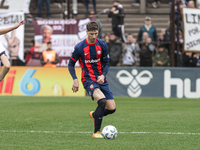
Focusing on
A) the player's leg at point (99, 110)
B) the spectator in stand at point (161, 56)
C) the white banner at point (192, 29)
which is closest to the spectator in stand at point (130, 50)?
the spectator in stand at point (161, 56)

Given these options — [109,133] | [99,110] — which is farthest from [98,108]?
[109,133]

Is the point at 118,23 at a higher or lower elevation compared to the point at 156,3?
lower

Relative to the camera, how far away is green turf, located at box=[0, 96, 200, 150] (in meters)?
6.04

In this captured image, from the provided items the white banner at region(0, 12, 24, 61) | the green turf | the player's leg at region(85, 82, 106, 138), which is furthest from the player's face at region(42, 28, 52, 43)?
the player's leg at region(85, 82, 106, 138)

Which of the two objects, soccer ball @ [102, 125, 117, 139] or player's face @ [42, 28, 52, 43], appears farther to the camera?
player's face @ [42, 28, 52, 43]

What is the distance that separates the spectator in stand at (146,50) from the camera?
16.5 metres

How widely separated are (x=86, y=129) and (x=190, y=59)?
391 inches

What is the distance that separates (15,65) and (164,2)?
9105 millimetres

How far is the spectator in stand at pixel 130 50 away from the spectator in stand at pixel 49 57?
9.27 ft

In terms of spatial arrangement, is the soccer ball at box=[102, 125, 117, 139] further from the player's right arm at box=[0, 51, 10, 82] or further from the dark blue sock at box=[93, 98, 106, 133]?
the player's right arm at box=[0, 51, 10, 82]

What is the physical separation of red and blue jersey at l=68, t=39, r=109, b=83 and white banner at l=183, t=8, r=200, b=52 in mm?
9486

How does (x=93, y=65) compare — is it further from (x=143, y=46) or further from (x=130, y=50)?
(x=143, y=46)

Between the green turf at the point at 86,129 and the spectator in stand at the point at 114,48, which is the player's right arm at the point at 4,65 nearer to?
the green turf at the point at 86,129

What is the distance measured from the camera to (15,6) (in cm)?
1753
